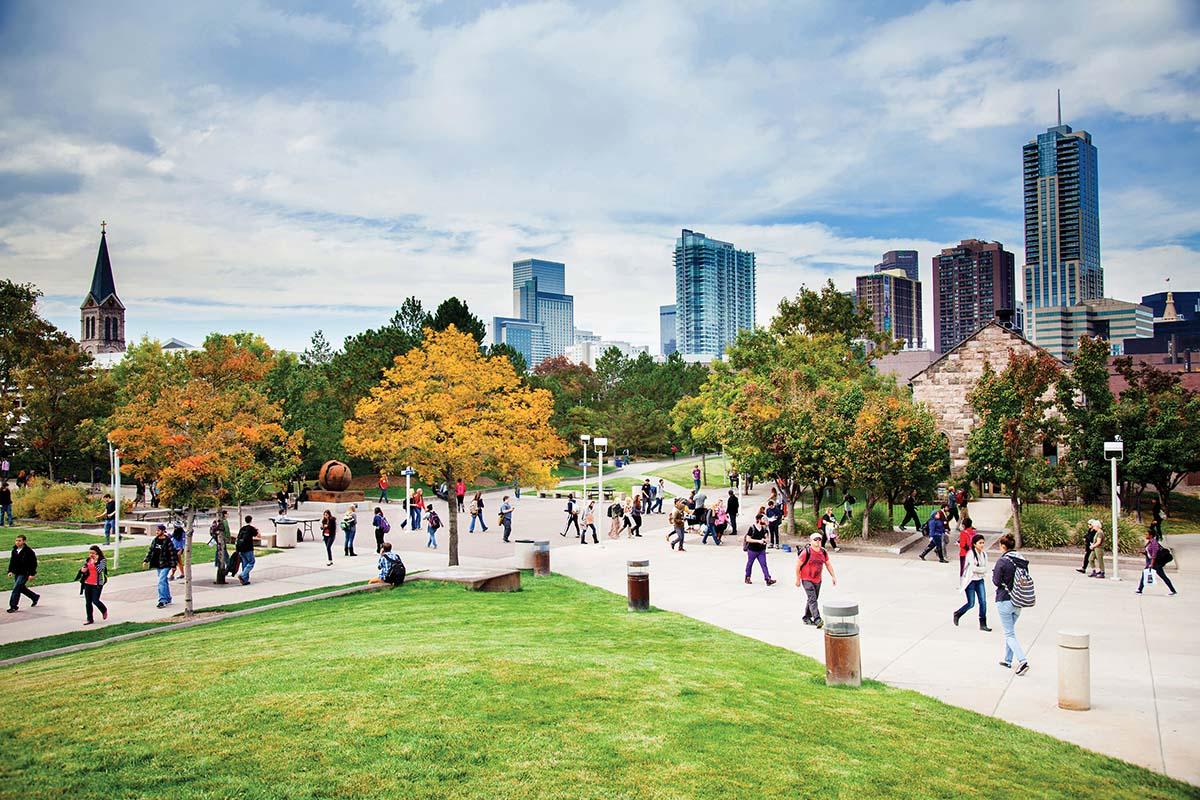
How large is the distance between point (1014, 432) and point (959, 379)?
1755 centimetres

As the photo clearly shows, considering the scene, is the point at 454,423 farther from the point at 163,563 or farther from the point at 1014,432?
the point at 1014,432

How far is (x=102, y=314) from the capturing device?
128 meters

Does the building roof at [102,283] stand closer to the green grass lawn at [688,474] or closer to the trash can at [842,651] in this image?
the green grass lawn at [688,474]

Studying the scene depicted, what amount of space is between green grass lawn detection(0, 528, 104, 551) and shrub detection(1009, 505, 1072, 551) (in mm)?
30844

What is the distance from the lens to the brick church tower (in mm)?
126500

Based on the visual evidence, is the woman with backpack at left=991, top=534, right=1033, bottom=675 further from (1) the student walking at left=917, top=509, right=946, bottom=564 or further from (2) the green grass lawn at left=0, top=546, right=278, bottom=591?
(2) the green grass lawn at left=0, top=546, right=278, bottom=591

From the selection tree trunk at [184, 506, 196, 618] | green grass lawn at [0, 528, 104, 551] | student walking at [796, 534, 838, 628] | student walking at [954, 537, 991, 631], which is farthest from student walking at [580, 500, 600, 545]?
green grass lawn at [0, 528, 104, 551]

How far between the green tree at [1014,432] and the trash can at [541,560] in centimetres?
1327

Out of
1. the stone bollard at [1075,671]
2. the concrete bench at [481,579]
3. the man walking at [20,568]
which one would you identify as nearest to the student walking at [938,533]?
the concrete bench at [481,579]

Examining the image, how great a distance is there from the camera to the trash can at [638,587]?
1652 centimetres

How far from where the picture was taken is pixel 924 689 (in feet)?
37.2

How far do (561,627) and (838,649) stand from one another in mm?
4935

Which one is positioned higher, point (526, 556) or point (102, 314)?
point (102, 314)

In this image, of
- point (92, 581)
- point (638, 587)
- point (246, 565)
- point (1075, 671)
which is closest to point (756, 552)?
point (638, 587)
